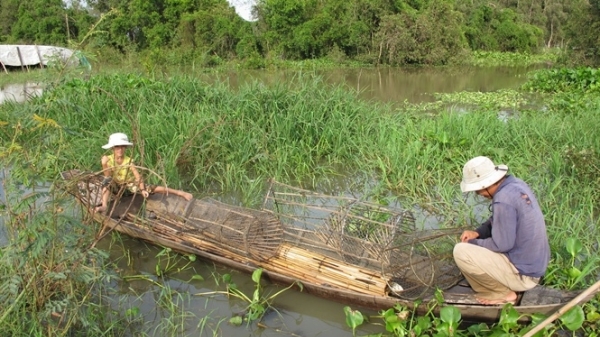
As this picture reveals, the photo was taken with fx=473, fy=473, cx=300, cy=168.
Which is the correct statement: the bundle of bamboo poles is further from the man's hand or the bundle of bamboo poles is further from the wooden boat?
the man's hand

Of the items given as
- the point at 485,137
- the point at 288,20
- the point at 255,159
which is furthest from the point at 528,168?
the point at 288,20

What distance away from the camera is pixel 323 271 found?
3668mm

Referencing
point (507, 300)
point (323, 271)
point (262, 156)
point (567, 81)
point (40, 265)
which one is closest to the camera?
point (40, 265)

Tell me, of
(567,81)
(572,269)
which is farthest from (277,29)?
(572,269)

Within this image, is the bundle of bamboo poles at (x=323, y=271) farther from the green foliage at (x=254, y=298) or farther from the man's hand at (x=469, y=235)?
the man's hand at (x=469, y=235)

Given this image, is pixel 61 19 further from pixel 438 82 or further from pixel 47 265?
pixel 47 265

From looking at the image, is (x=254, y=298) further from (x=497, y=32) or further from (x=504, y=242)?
(x=497, y=32)

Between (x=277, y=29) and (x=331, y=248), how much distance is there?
20.1 meters

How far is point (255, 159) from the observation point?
20.5 ft

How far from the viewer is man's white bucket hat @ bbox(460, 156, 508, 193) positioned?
2.93 meters

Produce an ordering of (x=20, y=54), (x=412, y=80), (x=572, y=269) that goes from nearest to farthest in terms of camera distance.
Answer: (x=572, y=269), (x=412, y=80), (x=20, y=54)

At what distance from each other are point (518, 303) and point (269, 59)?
61.7 feet

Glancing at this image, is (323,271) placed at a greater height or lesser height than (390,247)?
lesser

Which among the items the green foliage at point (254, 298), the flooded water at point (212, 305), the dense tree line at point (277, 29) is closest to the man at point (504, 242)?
the flooded water at point (212, 305)
